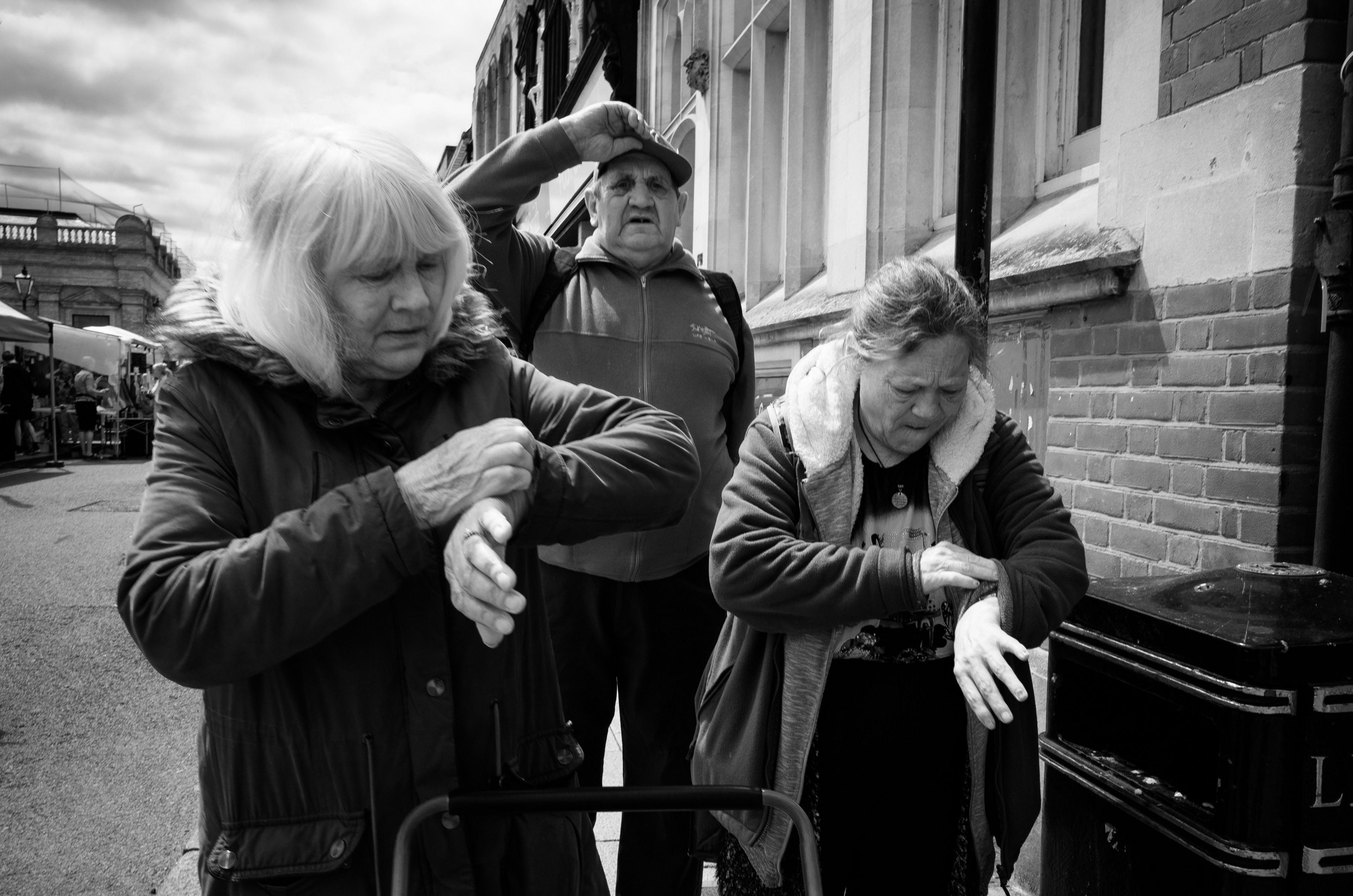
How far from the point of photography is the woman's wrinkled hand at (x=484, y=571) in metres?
1.14

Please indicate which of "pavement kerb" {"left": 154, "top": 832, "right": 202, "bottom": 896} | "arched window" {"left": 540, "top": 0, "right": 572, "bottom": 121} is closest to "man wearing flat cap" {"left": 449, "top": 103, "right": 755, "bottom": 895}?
"pavement kerb" {"left": 154, "top": 832, "right": 202, "bottom": 896}

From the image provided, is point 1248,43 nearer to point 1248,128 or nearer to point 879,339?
point 1248,128

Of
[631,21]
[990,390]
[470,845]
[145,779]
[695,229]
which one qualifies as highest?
[631,21]

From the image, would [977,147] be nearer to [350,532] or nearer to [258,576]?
[350,532]

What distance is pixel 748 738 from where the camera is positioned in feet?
6.06

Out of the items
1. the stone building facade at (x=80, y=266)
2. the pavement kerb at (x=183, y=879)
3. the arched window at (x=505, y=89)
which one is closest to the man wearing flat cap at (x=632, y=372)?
the pavement kerb at (x=183, y=879)

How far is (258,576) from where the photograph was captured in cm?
117

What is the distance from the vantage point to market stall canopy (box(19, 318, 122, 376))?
2091 cm

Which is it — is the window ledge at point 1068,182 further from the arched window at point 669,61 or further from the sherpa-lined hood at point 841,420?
the arched window at point 669,61

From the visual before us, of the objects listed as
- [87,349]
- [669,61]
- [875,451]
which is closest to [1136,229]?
[875,451]

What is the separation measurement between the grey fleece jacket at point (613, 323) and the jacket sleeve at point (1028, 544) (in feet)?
2.95

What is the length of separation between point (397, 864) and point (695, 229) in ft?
25.9

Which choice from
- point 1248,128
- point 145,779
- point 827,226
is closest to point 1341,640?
point 1248,128

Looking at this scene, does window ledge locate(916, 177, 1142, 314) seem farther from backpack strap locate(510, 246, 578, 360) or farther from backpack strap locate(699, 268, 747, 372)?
backpack strap locate(510, 246, 578, 360)
